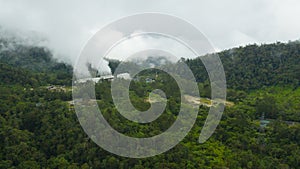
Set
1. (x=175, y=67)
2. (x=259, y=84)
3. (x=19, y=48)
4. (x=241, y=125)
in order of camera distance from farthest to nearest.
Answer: (x=19, y=48) < (x=175, y=67) < (x=259, y=84) < (x=241, y=125)

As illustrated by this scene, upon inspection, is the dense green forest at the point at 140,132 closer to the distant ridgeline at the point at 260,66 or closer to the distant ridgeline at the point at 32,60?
the distant ridgeline at the point at 260,66

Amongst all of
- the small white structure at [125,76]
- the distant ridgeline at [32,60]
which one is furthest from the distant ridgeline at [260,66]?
the distant ridgeline at [32,60]

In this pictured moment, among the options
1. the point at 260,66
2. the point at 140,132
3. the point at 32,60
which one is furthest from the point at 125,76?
the point at 32,60

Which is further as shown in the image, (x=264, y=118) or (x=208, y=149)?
(x=264, y=118)

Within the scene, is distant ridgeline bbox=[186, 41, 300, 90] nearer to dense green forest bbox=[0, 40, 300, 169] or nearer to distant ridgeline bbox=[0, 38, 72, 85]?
dense green forest bbox=[0, 40, 300, 169]

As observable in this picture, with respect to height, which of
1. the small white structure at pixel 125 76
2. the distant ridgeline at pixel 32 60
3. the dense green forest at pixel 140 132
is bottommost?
the dense green forest at pixel 140 132

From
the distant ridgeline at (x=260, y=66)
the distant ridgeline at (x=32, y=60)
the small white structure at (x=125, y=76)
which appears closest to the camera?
the small white structure at (x=125, y=76)

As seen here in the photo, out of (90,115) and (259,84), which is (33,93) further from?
(259,84)

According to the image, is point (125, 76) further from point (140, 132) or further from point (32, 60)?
point (32, 60)

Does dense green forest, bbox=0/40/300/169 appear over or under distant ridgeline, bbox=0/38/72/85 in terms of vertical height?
under

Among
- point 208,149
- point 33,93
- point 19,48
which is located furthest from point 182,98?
point 19,48

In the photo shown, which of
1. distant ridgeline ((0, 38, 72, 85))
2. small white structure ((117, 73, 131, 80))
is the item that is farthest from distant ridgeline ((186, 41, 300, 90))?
distant ridgeline ((0, 38, 72, 85))
